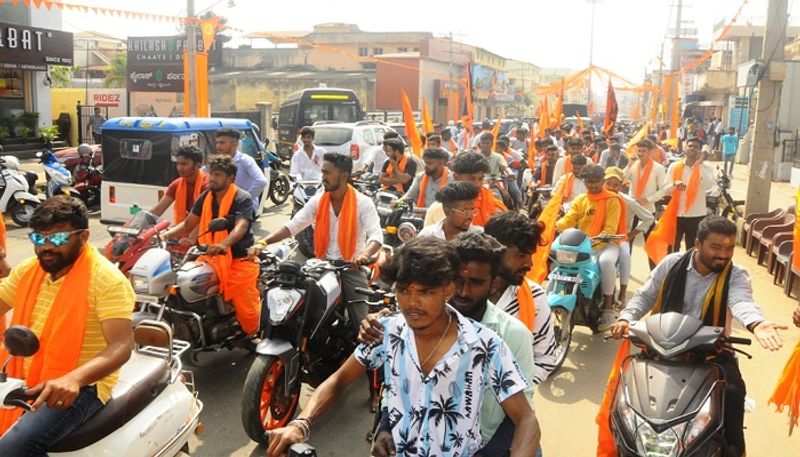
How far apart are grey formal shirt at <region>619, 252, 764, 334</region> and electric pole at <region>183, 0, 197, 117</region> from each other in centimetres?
1433

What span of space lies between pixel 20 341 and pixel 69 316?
0.36 m

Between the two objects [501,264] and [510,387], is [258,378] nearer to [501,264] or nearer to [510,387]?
[501,264]

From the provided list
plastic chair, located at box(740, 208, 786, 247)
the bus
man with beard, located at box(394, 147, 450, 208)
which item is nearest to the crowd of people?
man with beard, located at box(394, 147, 450, 208)

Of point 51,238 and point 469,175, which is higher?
point 469,175

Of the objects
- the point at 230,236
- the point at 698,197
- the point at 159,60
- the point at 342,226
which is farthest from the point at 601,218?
the point at 159,60

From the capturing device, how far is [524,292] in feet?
10.6

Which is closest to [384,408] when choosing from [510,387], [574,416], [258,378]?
[510,387]

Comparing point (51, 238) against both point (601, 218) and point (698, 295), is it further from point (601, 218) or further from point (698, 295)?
point (601, 218)

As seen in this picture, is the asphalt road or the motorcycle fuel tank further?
the motorcycle fuel tank

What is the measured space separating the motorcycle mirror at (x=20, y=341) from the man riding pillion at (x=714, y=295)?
2571 millimetres

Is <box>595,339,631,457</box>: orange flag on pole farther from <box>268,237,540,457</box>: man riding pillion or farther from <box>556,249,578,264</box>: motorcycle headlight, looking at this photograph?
<box>556,249,578,264</box>: motorcycle headlight

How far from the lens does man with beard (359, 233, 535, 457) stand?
2.38m

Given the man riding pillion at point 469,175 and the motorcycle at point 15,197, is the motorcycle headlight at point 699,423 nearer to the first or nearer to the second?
the man riding pillion at point 469,175

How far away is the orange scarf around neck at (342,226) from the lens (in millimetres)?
5402
